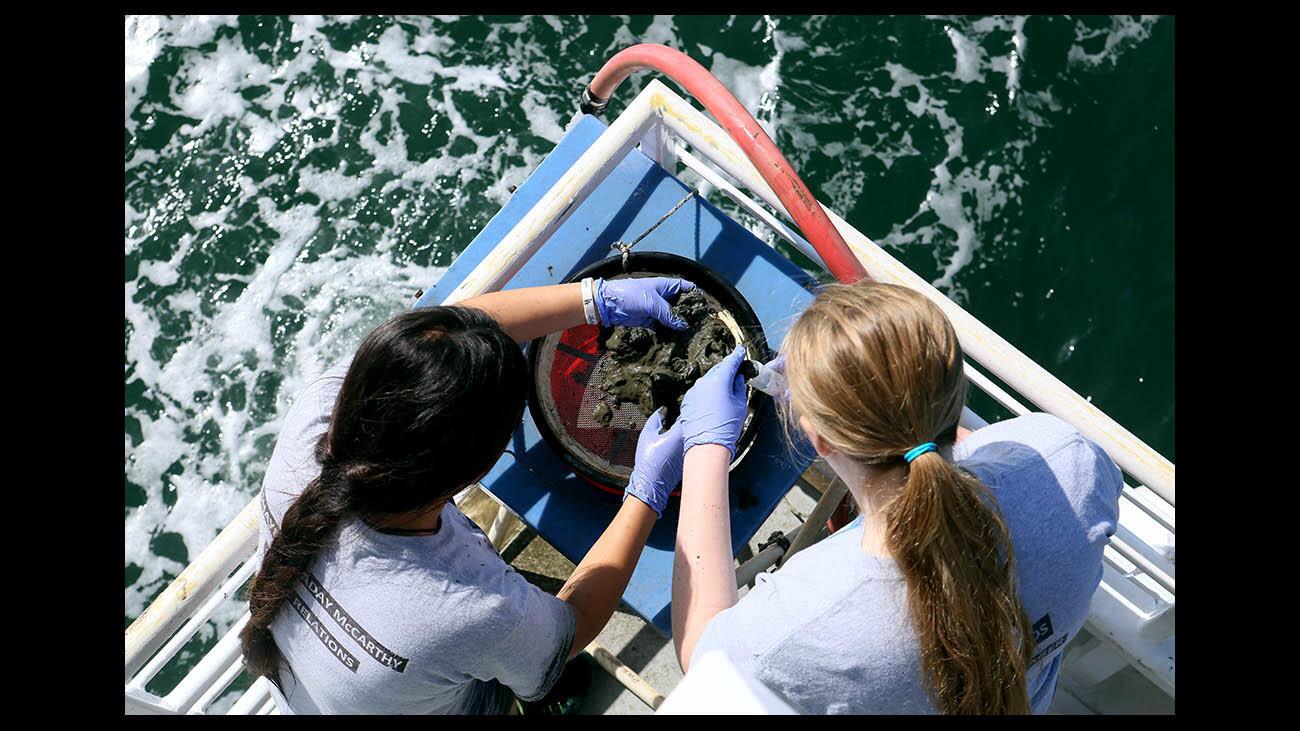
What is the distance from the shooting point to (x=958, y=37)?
4.76 metres

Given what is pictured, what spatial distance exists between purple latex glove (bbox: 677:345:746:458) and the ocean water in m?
2.74

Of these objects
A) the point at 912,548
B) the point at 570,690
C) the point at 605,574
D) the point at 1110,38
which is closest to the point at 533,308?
the point at 605,574

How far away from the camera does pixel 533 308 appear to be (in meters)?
2.03

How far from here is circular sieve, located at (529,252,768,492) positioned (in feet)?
7.20

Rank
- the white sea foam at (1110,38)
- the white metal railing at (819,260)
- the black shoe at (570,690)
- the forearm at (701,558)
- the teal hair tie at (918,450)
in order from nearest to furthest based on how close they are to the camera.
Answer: the teal hair tie at (918,450)
the forearm at (701,558)
the white metal railing at (819,260)
the black shoe at (570,690)
the white sea foam at (1110,38)

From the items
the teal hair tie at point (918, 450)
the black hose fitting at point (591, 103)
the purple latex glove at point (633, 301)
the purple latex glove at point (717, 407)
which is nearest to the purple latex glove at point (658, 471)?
the purple latex glove at point (717, 407)

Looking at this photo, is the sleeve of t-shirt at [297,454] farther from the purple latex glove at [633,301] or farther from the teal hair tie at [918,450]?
the teal hair tie at [918,450]

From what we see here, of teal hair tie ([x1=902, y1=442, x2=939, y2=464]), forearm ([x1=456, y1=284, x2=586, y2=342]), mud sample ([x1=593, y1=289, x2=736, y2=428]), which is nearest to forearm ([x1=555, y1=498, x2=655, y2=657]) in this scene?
mud sample ([x1=593, y1=289, x2=736, y2=428])

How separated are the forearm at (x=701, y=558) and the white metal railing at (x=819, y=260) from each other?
0.66 metres

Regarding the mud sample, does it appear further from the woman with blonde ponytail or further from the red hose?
the woman with blonde ponytail

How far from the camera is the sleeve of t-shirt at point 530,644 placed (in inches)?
60.7

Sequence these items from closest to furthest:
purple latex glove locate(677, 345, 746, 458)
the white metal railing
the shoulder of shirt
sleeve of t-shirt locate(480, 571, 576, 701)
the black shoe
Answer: the shoulder of shirt → sleeve of t-shirt locate(480, 571, 576, 701) → the white metal railing → purple latex glove locate(677, 345, 746, 458) → the black shoe

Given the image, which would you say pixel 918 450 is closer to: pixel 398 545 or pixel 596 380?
pixel 398 545

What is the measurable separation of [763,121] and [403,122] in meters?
2.00
